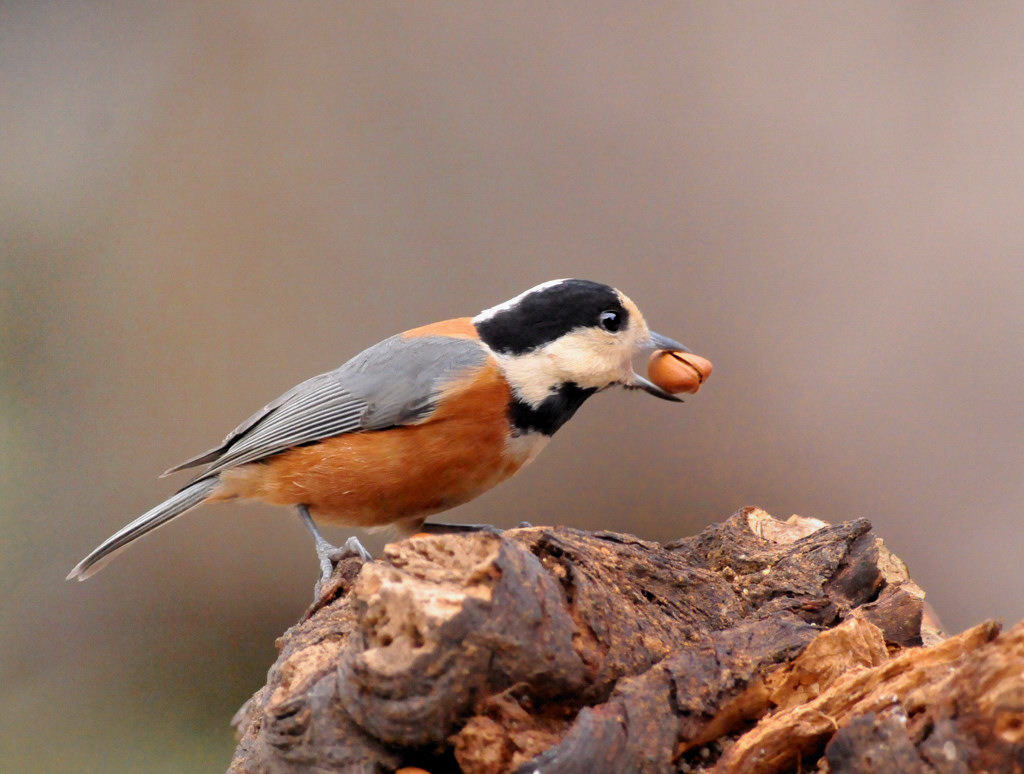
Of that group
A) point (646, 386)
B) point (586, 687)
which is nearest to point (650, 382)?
point (646, 386)

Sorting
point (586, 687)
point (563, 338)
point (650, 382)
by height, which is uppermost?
point (563, 338)

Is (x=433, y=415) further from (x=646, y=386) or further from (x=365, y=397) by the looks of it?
(x=646, y=386)

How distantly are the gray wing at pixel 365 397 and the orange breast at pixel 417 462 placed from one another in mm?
35

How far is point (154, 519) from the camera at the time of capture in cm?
266

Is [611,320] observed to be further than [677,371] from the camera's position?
No

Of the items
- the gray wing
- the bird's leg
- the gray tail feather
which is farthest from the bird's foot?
the gray tail feather

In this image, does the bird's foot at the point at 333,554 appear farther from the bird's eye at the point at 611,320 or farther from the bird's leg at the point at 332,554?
the bird's eye at the point at 611,320

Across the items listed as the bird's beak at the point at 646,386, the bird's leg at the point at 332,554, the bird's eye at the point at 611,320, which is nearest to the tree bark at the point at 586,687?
the bird's leg at the point at 332,554

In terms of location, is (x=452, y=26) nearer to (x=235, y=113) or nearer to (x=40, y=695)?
(x=235, y=113)

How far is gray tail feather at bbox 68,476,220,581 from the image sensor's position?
2662 mm

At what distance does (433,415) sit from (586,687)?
3.45 feet

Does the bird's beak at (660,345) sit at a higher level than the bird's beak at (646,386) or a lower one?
higher

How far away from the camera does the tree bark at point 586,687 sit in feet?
3.98

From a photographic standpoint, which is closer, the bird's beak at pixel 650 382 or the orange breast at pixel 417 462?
the orange breast at pixel 417 462
